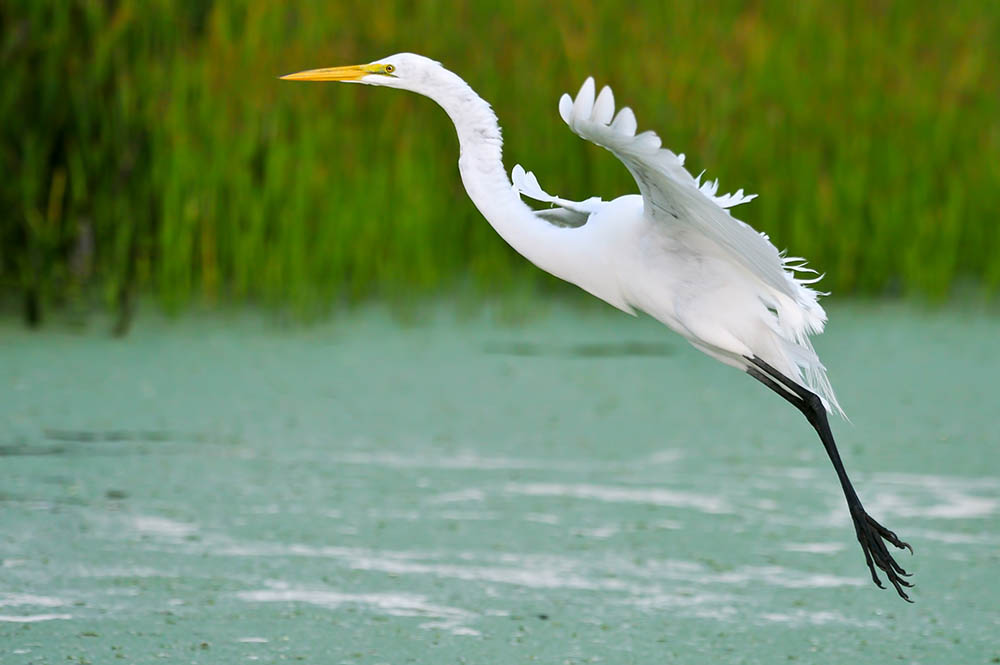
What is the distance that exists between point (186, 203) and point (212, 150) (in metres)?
0.21

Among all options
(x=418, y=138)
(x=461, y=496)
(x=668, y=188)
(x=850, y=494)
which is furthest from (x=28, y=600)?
(x=418, y=138)

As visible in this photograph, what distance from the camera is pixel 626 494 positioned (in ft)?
10.7

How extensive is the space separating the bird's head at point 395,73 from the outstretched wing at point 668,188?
241 mm

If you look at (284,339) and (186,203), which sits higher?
(186,203)

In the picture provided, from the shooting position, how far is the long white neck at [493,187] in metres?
2.38

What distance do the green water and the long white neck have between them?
1.90 ft

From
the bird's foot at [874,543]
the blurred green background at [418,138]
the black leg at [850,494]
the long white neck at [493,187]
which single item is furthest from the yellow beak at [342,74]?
the blurred green background at [418,138]

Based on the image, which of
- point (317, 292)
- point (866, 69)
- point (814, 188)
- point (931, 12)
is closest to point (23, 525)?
point (317, 292)

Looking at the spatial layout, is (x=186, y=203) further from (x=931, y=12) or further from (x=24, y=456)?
(x=931, y=12)

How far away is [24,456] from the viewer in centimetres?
338

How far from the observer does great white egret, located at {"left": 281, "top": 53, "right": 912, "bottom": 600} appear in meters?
2.38

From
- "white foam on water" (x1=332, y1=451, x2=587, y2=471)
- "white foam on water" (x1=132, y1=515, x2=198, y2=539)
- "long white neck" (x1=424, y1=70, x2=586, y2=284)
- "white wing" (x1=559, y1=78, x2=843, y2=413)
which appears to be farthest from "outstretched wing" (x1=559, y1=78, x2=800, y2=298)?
"white foam on water" (x1=132, y1=515, x2=198, y2=539)

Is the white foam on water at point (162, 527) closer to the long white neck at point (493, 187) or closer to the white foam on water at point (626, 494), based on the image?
the white foam on water at point (626, 494)

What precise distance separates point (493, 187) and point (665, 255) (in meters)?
0.29
